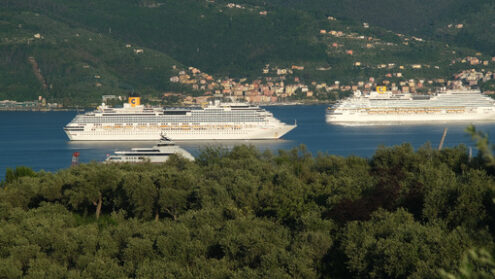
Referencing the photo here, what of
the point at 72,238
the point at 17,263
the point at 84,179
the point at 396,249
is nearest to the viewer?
the point at 396,249

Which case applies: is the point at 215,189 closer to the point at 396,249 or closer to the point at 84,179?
the point at 84,179

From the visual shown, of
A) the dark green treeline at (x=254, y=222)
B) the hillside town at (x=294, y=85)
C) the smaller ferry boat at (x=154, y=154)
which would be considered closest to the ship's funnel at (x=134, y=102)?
the smaller ferry boat at (x=154, y=154)

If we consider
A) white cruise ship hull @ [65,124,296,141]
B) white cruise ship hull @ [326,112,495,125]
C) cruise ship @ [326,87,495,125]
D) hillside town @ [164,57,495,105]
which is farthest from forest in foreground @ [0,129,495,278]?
hillside town @ [164,57,495,105]

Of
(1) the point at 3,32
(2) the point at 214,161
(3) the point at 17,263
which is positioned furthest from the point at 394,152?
(1) the point at 3,32

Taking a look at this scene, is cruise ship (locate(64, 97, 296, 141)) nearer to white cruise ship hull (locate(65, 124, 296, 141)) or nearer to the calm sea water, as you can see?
white cruise ship hull (locate(65, 124, 296, 141))

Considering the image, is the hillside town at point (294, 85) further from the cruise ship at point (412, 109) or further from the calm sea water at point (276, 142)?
the calm sea water at point (276, 142)

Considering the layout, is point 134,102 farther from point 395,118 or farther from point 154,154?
point 154,154
